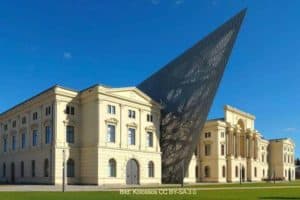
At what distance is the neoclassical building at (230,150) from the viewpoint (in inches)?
3504

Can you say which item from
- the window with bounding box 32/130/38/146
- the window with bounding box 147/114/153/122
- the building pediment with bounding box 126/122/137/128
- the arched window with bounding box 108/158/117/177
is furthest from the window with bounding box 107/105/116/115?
the window with bounding box 32/130/38/146

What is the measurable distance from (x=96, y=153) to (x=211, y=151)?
3861 centimetres

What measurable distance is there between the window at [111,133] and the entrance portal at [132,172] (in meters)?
4.58

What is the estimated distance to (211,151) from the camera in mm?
89688

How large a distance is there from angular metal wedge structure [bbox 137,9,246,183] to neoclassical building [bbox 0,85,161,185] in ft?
9.19

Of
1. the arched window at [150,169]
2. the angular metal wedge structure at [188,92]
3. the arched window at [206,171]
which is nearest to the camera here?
the angular metal wedge structure at [188,92]

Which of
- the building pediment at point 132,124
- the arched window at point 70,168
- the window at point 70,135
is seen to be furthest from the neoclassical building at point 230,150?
the window at point 70,135

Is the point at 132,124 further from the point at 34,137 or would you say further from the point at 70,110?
the point at 34,137

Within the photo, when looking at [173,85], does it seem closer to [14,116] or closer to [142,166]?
[142,166]

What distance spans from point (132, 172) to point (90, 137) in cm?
854

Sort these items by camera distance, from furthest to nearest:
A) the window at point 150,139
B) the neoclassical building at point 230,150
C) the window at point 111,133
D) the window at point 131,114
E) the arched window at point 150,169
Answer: the neoclassical building at point 230,150 → the window at point 150,139 → the arched window at point 150,169 → the window at point 131,114 → the window at point 111,133

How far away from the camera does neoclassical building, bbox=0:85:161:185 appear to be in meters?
57.6

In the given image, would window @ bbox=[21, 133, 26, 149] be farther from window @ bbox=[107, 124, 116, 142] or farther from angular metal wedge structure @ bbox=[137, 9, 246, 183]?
angular metal wedge structure @ bbox=[137, 9, 246, 183]

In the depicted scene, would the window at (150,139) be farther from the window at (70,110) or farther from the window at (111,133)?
the window at (70,110)
